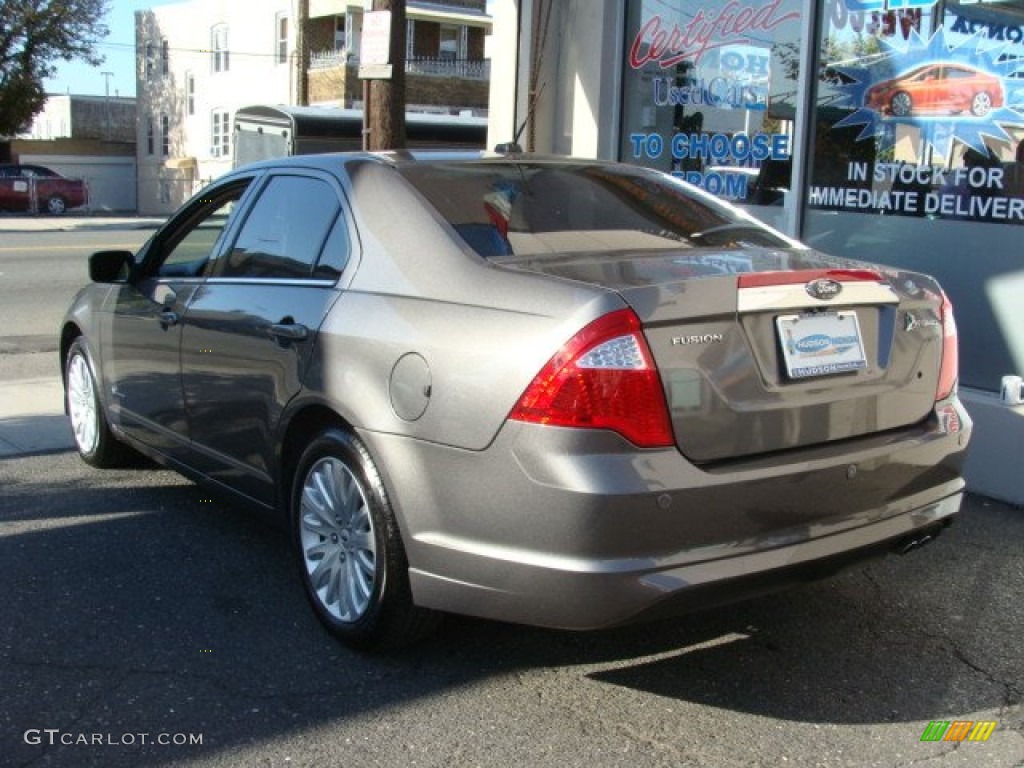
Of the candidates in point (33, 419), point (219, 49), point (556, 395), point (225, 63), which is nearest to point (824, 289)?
point (556, 395)

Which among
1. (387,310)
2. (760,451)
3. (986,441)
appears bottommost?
(986,441)

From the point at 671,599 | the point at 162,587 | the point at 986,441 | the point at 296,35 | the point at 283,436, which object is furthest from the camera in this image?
the point at 296,35

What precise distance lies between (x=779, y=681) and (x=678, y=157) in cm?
572

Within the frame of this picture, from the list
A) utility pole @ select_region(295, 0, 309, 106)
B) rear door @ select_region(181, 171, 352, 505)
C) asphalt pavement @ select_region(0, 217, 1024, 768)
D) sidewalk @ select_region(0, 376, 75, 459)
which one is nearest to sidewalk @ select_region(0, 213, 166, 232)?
utility pole @ select_region(295, 0, 309, 106)

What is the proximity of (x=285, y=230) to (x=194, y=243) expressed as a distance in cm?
107

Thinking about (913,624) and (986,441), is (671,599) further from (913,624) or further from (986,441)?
(986,441)

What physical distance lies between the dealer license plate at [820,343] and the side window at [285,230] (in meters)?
1.75

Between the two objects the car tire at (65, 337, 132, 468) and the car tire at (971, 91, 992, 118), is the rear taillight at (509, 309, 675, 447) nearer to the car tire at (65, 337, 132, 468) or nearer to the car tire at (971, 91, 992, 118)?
the car tire at (65, 337, 132, 468)

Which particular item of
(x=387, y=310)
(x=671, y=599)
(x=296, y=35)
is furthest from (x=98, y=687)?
(x=296, y=35)

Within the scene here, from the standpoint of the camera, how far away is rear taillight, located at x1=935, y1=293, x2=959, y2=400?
3807 millimetres

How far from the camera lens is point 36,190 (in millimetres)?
39188

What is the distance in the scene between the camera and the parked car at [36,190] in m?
38.7

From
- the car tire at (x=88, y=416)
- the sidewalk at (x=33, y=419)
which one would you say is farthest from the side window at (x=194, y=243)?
the sidewalk at (x=33, y=419)

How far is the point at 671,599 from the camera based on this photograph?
3.15m
